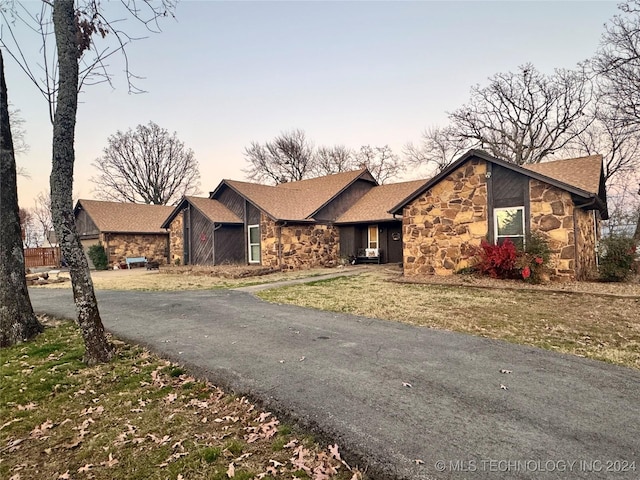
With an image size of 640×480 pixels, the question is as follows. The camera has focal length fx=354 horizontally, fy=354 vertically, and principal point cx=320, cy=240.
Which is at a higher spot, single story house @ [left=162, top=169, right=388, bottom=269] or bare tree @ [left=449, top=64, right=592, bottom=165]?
bare tree @ [left=449, top=64, right=592, bottom=165]

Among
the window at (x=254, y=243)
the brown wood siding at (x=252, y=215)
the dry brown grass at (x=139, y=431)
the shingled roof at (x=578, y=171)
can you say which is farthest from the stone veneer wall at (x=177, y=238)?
the shingled roof at (x=578, y=171)

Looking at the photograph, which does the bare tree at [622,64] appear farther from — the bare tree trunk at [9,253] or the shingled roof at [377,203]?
the bare tree trunk at [9,253]

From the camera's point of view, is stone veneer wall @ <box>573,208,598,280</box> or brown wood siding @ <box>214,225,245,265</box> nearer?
stone veneer wall @ <box>573,208,598,280</box>

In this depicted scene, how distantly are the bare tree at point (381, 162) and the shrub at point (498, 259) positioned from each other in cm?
3061

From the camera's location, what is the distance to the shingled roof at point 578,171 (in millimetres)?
11812

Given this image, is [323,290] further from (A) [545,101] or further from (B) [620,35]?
(A) [545,101]

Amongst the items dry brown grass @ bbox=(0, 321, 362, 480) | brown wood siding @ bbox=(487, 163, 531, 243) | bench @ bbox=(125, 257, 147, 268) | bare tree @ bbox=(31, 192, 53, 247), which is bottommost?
dry brown grass @ bbox=(0, 321, 362, 480)

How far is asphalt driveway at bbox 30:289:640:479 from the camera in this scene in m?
2.64

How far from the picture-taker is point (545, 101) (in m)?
30.0

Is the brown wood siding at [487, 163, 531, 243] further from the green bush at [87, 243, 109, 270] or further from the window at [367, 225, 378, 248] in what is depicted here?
the green bush at [87, 243, 109, 270]

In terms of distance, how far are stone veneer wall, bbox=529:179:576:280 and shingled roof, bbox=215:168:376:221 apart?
10.8m

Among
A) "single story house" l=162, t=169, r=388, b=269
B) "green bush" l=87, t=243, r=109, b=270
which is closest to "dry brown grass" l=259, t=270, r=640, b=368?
"single story house" l=162, t=169, r=388, b=269

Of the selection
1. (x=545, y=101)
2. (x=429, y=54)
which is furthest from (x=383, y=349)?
(x=545, y=101)

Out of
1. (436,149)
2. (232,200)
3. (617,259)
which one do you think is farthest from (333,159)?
(617,259)
